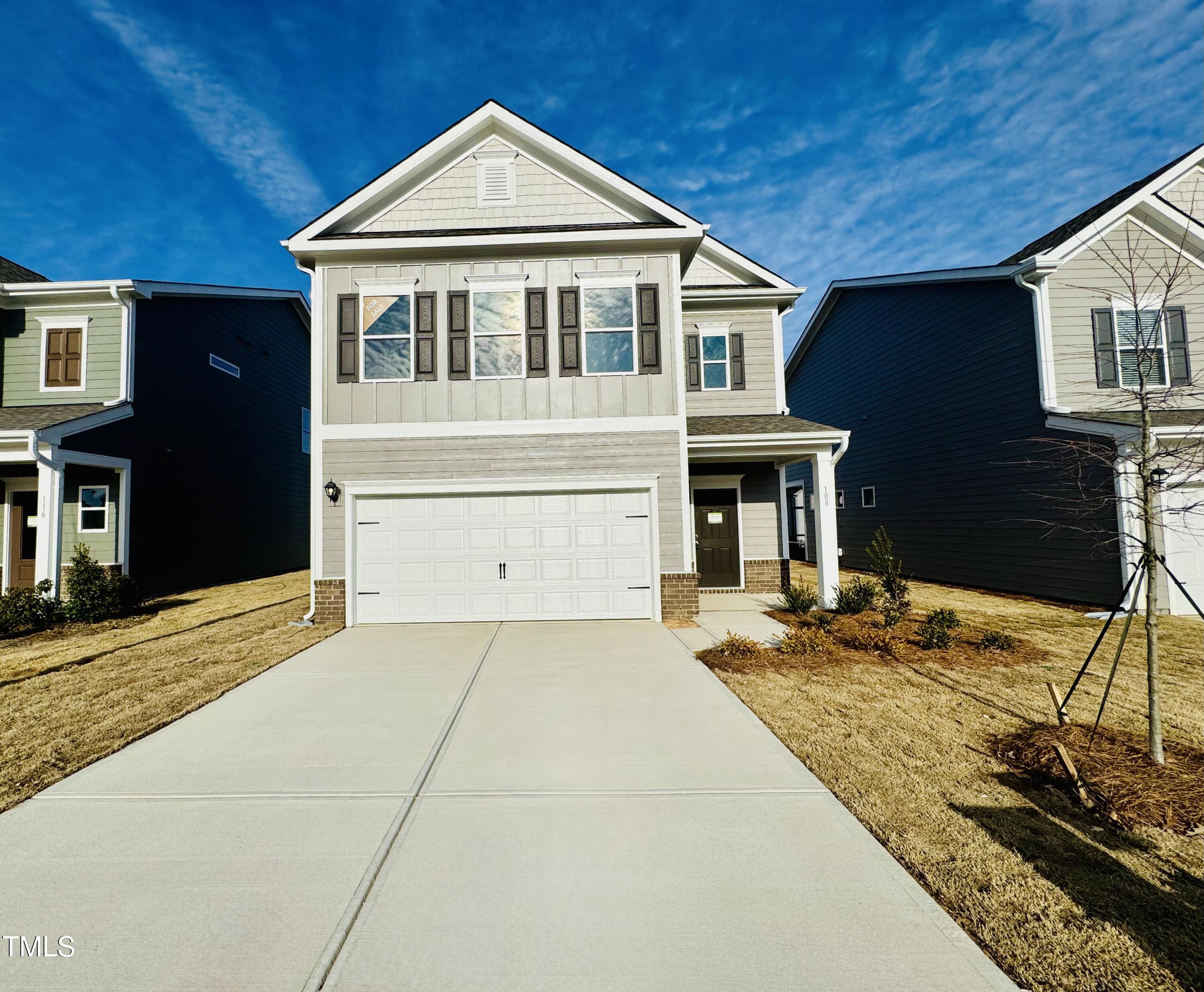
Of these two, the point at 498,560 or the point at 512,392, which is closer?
the point at 498,560

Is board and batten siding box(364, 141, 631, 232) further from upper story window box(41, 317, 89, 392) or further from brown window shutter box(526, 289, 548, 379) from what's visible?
upper story window box(41, 317, 89, 392)

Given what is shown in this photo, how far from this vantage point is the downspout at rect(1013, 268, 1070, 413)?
11406 millimetres

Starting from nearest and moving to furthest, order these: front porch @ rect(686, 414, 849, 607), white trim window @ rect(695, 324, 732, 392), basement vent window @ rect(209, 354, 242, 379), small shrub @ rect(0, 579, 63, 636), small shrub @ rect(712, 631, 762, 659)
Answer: small shrub @ rect(712, 631, 762, 659) → small shrub @ rect(0, 579, 63, 636) → front porch @ rect(686, 414, 849, 607) → white trim window @ rect(695, 324, 732, 392) → basement vent window @ rect(209, 354, 242, 379)

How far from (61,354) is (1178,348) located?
77.6 feet

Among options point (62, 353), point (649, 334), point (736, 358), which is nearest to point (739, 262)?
point (736, 358)

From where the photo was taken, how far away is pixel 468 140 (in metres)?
10.5

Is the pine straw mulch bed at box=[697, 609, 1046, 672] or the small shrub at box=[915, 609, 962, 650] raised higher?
the small shrub at box=[915, 609, 962, 650]

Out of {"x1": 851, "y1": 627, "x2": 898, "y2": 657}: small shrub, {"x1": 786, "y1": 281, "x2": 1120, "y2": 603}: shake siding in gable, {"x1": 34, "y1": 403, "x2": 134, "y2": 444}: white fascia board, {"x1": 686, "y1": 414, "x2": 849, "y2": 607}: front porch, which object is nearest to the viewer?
{"x1": 851, "y1": 627, "x2": 898, "y2": 657}: small shrub

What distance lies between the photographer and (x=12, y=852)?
3.23 meters

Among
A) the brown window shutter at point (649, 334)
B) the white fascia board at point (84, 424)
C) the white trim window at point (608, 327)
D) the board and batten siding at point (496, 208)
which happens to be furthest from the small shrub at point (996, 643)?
the white fascia board at point (84, 424)

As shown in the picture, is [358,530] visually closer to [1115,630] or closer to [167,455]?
[167,455]

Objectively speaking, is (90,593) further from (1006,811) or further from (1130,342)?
(1130,342)

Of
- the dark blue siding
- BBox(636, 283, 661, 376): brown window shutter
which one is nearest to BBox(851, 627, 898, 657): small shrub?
BBox(636, 283, 661, 376): brown window shutter

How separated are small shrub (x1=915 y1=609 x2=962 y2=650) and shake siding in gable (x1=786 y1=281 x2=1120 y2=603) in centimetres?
295
